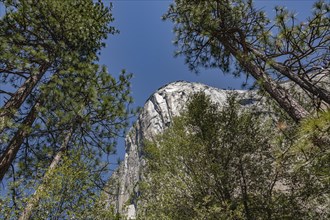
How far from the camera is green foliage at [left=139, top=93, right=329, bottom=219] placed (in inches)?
347

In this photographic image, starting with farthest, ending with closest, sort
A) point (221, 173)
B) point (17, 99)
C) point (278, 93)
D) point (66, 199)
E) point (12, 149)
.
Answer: point (221, 173), point (17, 99), point (12, 149), point (278, 93), point (66, 199)

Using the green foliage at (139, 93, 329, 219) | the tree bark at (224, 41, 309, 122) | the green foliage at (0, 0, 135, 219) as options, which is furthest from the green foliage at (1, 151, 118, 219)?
the tree bark at (224, 41, 309, 122)

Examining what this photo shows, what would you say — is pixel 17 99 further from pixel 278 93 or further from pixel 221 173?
pixel 278 93

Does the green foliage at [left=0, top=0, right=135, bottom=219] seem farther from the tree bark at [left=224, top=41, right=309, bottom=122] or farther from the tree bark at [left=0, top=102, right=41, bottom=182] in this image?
the tree bark at [left=224, top=41, right=309, bottom=122]

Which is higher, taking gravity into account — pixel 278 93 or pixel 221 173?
pixel 278 93

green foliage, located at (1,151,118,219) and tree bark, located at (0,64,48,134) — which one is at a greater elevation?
tree bark, located at (0,64,48,134)

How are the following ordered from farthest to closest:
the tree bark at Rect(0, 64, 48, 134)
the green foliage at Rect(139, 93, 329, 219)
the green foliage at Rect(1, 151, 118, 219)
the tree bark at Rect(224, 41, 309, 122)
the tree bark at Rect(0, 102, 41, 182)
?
the green foliage at Rect(139, 93, 329, 219), the tree bark at Rect(0, 102, 41, 182), the tree bark at Rect(0, 64, 48, 134), the tree bark at Rect(224, 41, 309, 122), the green foliage at Rect(1, 151, 118, 219)

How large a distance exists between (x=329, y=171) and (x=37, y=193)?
5255mm

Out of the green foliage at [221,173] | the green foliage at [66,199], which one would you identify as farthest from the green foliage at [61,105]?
the green foliage at [221,173]

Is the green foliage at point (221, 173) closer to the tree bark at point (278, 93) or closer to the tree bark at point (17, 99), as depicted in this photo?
the tree bark at point (278, 93)

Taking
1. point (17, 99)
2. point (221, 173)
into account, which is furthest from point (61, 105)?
point (221, 173)

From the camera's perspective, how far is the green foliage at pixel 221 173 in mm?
8812

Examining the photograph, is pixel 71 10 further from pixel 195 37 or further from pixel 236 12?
pixel 236 12

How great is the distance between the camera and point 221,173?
910cm
